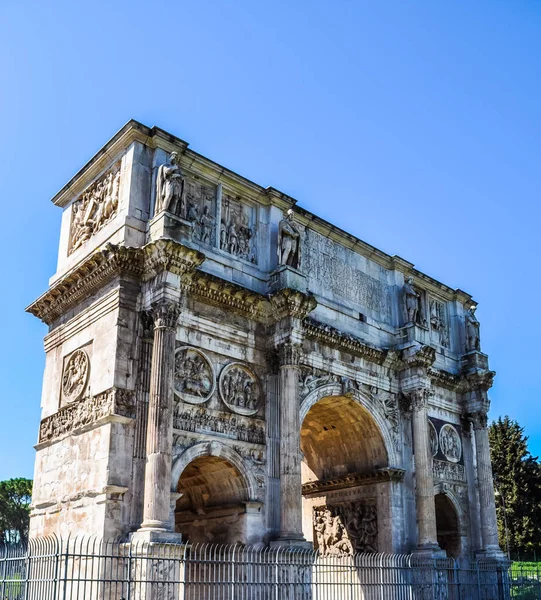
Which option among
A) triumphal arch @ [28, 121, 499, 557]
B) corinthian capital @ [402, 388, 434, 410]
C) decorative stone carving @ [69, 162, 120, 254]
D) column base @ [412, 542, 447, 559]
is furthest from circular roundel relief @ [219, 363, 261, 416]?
column base @ [412, 542, 447, 559]

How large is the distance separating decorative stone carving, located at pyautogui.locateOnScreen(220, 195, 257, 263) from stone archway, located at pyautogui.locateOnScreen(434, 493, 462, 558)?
9532 mm

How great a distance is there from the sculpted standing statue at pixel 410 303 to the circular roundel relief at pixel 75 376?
9868 millimetres

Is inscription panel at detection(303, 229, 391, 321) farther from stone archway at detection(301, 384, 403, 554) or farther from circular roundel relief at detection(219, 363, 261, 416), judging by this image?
circular roundel relief at detection(219, 363, 261, 416)

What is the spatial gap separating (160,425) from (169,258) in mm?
3425

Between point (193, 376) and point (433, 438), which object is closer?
point (193, 376)

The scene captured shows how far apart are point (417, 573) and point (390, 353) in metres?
5.81

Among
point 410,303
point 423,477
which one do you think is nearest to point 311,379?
point 423,477

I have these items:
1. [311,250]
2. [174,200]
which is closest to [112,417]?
[174,200]

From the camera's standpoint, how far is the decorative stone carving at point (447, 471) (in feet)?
70.3

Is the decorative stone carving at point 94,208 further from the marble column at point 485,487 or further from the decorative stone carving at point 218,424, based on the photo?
the marble column at point 485,487

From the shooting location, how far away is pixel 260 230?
1866cm

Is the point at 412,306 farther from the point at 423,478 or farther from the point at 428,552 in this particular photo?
the point at 428,552

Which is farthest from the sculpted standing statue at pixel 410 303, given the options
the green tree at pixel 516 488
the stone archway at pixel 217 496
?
the green tree at pixel 516 488

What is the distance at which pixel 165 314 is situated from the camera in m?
14.9
